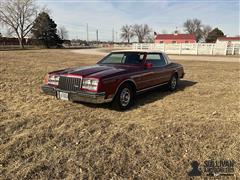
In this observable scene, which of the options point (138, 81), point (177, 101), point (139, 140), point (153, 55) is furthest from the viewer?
point (153, 55)

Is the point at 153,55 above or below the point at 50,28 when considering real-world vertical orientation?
below

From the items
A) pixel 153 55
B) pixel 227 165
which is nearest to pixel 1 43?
pixel 153 55

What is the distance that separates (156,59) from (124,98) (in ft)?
6.89

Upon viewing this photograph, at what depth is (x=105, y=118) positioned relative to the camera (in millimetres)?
4980

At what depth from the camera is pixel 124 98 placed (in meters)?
5.55

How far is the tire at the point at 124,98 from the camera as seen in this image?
5.36m

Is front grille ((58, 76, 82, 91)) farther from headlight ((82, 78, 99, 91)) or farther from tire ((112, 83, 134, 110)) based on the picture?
tire ((112, 83, 134, 110))

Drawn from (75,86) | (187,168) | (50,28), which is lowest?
(187,168)

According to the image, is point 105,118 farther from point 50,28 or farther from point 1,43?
point 1,43

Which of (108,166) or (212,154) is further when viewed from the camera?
(212,154)

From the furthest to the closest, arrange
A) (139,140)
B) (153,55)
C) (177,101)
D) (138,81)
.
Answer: (153,55)
(177,101)
(138,81)
(139,140)

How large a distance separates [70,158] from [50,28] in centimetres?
6404

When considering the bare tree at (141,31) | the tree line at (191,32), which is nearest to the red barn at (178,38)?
the tree line at (191,32)

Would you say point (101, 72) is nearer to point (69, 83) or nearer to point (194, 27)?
point (69, 83)
